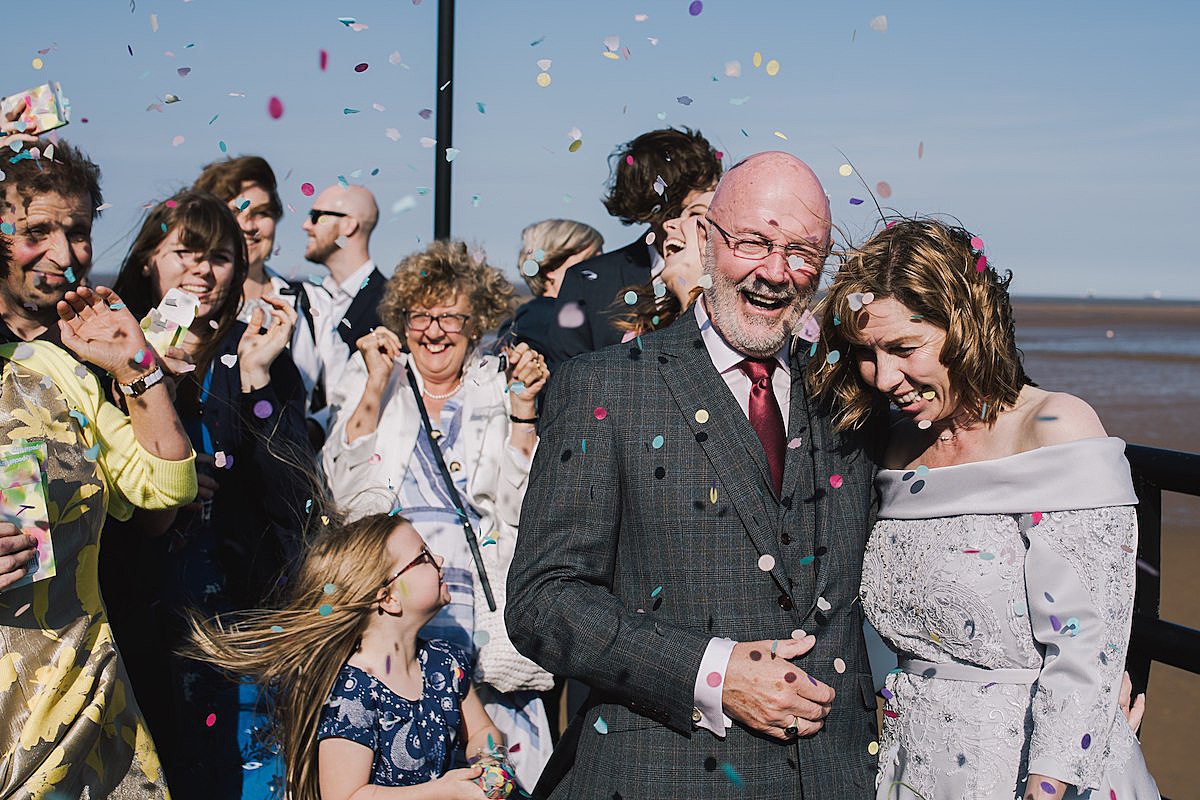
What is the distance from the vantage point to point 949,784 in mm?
2768

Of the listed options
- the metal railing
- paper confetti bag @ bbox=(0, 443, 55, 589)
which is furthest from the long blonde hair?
the metal railing

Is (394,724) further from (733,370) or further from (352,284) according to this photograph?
(352,284)

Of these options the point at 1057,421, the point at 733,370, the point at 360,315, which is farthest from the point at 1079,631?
the point at 360,315

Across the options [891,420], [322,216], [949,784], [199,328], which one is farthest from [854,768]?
[322,216]

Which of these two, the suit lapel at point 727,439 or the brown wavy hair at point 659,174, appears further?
the brown wavy hair at point 659,174

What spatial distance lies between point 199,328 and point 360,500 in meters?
0.78

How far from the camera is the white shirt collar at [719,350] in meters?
2.87

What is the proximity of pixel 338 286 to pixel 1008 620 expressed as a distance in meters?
3.80

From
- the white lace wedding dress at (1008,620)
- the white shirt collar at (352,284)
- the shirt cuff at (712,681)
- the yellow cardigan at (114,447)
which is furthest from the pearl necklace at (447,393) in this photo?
the shirt cuff at (712,681)

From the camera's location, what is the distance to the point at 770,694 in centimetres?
251

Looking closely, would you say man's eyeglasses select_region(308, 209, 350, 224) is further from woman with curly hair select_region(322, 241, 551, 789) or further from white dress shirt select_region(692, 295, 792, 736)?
white dress shirt select_region(692, 295, 792, 736)

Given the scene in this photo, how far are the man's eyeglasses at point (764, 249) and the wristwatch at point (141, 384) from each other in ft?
4.61

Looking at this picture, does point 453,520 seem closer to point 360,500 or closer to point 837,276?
point 360,500

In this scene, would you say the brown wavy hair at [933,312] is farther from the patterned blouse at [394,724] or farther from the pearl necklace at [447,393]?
the pearl necklace at [447,393]
